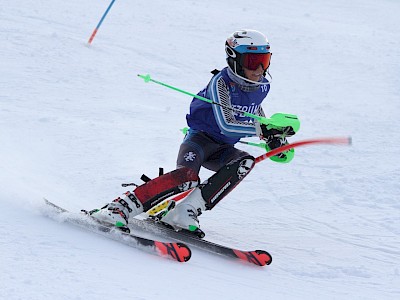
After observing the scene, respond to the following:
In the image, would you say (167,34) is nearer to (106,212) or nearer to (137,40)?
(137,40)

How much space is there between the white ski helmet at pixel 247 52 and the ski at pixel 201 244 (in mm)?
1259

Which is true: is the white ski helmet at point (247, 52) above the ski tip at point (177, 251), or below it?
above

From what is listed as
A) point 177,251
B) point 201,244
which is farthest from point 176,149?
point 177,251

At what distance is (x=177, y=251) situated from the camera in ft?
15.1

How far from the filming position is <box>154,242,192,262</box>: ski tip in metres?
4.59

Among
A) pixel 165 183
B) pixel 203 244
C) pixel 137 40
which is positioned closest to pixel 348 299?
pixel 203 244

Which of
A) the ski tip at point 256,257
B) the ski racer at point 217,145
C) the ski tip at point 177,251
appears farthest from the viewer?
the ski racer at point 217,145

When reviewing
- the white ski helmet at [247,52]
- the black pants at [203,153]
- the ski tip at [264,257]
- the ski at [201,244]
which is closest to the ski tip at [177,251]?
the ski at [201,244]

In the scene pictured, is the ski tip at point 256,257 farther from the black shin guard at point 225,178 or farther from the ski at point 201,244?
the black shin guard at point 225,178

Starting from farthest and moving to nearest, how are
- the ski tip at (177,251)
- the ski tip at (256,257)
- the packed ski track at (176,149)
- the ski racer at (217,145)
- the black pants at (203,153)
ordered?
the black pants at (203,153), the ski racer at (217,145), the ski tip at (256,257), the ski tip at (177,251), the packed ski track at (176,149)

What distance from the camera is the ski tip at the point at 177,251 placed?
4.59 meters

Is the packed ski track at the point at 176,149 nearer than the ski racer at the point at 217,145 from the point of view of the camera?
Yes

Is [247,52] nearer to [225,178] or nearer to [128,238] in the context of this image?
[225,178]

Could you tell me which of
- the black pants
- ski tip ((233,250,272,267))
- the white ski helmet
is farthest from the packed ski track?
the white ski helmet
